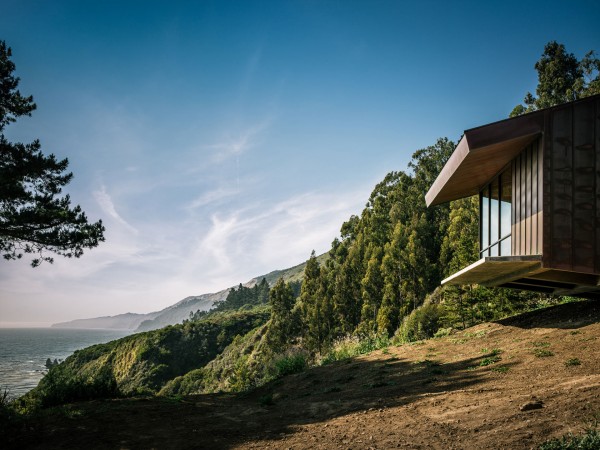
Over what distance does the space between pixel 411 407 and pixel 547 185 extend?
5.63 metres

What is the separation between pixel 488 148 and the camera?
29.6 ft

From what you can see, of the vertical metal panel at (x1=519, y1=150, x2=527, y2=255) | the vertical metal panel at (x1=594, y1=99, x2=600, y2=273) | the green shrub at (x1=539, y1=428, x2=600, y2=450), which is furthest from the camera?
the vertical metal panel at (x1=519, y1=150, x2=527, y2=255)

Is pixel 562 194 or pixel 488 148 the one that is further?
pixel 488 148

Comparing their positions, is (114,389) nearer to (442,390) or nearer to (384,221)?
(442,390)

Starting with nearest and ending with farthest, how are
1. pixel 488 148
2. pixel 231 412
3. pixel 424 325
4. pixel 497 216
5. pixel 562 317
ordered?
pixel 488 148 < pixel 231 412 < pixel 497 216 < pixel 562 317 < pixel 424 325

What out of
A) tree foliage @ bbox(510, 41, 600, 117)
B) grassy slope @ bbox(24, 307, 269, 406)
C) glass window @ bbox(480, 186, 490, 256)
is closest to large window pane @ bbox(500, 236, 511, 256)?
glass window @ bbox(480, 186, 490, 256)

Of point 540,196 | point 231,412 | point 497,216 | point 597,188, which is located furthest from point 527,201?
point 231,412

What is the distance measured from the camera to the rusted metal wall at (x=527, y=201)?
848 centimetres

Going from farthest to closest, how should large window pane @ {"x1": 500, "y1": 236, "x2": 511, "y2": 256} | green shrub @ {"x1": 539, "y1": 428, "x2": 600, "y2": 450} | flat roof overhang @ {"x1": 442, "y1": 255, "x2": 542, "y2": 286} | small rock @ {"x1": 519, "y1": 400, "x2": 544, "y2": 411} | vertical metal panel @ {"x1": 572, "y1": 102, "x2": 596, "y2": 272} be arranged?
large window pane @ {"x1": 500, "y1": 236, "x2": 511, "y2": 256}
flat roof overhang @ {"x1": 442, "y1": 255, "x2": 542, "y2": 286}
vertical metal panel @ {"x1": 572, "y1": 102, "x2": 596, "y2": 272}
small rock @ {"x1": 519, "y1": 400, "x2": 544, "y2": 411}
green shrub @ {"x1": 539, "y1": 428, "x2": 600, "y2": 450}

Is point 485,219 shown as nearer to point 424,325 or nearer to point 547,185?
point 547,185

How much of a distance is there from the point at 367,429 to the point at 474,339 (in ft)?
27.9

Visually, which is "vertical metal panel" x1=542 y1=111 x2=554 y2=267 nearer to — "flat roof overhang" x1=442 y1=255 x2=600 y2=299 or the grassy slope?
"flat roof overhang" x1=442 y1=255 x2=600 y2=299

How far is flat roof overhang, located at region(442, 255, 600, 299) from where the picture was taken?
338 inches

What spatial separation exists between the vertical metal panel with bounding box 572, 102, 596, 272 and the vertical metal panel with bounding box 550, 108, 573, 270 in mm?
93
